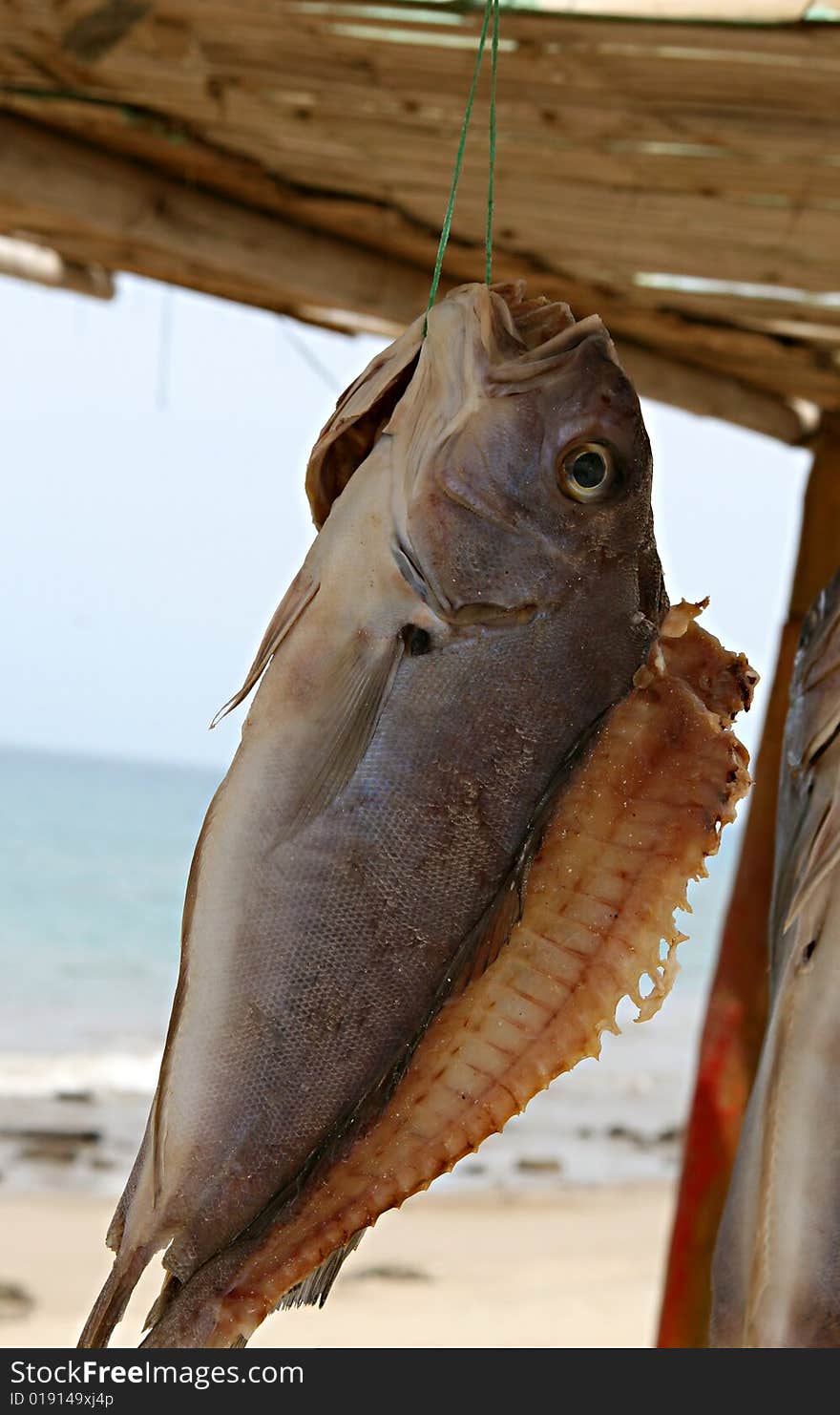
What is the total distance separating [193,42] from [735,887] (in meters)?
2.96

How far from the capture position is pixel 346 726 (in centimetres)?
177

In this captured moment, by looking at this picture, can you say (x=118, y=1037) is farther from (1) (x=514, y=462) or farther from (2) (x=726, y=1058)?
(1) (x=514, y=462)

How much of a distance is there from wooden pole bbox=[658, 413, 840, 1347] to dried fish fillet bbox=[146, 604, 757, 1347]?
7.50 feet

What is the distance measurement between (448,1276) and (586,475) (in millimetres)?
10025

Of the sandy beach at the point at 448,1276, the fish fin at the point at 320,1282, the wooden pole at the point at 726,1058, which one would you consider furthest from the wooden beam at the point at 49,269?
the sandy beach at the point at 448,1276

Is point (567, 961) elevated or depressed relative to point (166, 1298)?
elevated

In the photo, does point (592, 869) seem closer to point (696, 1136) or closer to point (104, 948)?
point (696, 1136)

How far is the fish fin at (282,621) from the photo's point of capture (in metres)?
1.79

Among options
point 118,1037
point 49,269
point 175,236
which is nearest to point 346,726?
point 175,236

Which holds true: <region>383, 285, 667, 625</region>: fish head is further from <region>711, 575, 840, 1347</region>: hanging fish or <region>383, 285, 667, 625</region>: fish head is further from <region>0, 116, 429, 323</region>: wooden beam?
<region>0, 116, 429, 323</region>: wooden beam

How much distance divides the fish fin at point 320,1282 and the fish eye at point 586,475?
0.92 meters

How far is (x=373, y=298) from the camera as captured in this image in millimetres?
4746

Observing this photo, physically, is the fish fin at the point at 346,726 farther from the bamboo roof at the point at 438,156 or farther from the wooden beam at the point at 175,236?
the wooden beam at the point at 175,236
